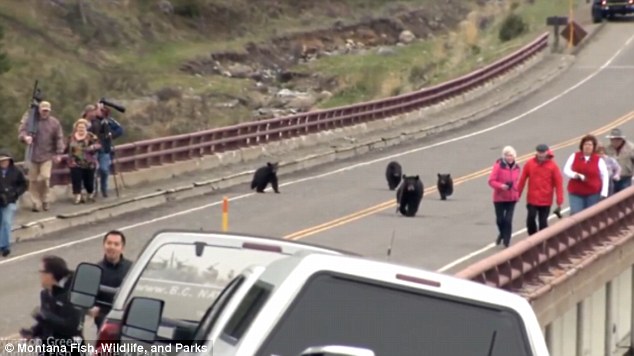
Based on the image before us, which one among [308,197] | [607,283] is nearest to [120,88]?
[308,197]

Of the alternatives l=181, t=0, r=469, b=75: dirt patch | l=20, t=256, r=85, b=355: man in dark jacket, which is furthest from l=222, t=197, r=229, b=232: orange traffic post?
l=181, t=0, r=469, b=75: dirt patch

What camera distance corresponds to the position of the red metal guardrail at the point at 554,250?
13695mm

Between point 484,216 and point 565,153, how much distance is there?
9.38 meters

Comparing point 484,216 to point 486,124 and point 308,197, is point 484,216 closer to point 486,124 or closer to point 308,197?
point 308,197

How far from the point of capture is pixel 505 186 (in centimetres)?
1955

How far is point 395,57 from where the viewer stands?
69.7 m

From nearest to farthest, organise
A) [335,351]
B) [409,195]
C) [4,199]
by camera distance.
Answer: [335,351]
[4,199]
[409,195]

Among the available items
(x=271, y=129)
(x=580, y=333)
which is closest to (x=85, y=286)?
(x=580, y=333)

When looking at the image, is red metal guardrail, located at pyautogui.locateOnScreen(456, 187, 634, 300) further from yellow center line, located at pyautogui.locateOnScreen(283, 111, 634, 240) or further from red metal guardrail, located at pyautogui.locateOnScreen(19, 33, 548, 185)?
red metal guardrail, located at pyautogui.locateOnScreen(19, 33, 548, 185)

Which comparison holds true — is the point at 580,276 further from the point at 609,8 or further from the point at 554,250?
the point at 609,8

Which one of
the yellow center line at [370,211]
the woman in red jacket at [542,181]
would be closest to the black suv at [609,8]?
the yellow center line at [370,211]

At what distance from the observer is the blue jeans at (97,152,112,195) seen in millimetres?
23469

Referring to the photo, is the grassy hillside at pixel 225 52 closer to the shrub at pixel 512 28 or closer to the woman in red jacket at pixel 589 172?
the shrub at pixel 512 28

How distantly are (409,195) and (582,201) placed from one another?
194 inches
